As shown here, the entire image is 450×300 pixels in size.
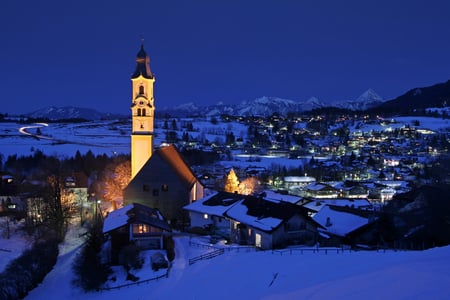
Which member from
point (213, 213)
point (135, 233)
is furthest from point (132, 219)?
point (213, 213)

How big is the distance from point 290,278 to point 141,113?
27.1m

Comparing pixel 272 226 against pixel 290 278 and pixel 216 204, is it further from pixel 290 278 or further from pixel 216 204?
pixel 216 204

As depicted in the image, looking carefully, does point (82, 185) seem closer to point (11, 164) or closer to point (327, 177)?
point (11, 164)

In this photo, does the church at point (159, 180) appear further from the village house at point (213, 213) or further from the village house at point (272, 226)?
the village house at point (272, 226)

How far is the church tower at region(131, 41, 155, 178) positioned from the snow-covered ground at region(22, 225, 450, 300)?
1584 cm

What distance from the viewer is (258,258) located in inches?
909

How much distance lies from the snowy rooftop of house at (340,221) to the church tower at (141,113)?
58.1 feet

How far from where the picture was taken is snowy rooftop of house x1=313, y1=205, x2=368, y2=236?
33031 mm

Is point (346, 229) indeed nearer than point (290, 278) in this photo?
No

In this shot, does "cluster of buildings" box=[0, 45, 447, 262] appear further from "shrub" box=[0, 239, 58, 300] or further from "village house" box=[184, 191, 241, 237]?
"shrub" box=[0, 239, 58, 300]

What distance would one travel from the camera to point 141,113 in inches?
1652

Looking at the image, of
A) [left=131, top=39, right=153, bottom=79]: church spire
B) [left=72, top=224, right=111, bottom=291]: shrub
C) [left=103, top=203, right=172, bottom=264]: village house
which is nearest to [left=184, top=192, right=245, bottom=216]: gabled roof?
[left=103, top=203, right=172, bottom=264]: village house

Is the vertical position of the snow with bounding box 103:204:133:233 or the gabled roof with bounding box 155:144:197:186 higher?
the gabled roof with bounding box 155:144:197:186

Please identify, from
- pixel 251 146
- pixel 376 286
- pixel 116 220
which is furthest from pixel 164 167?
pixel 251 146
